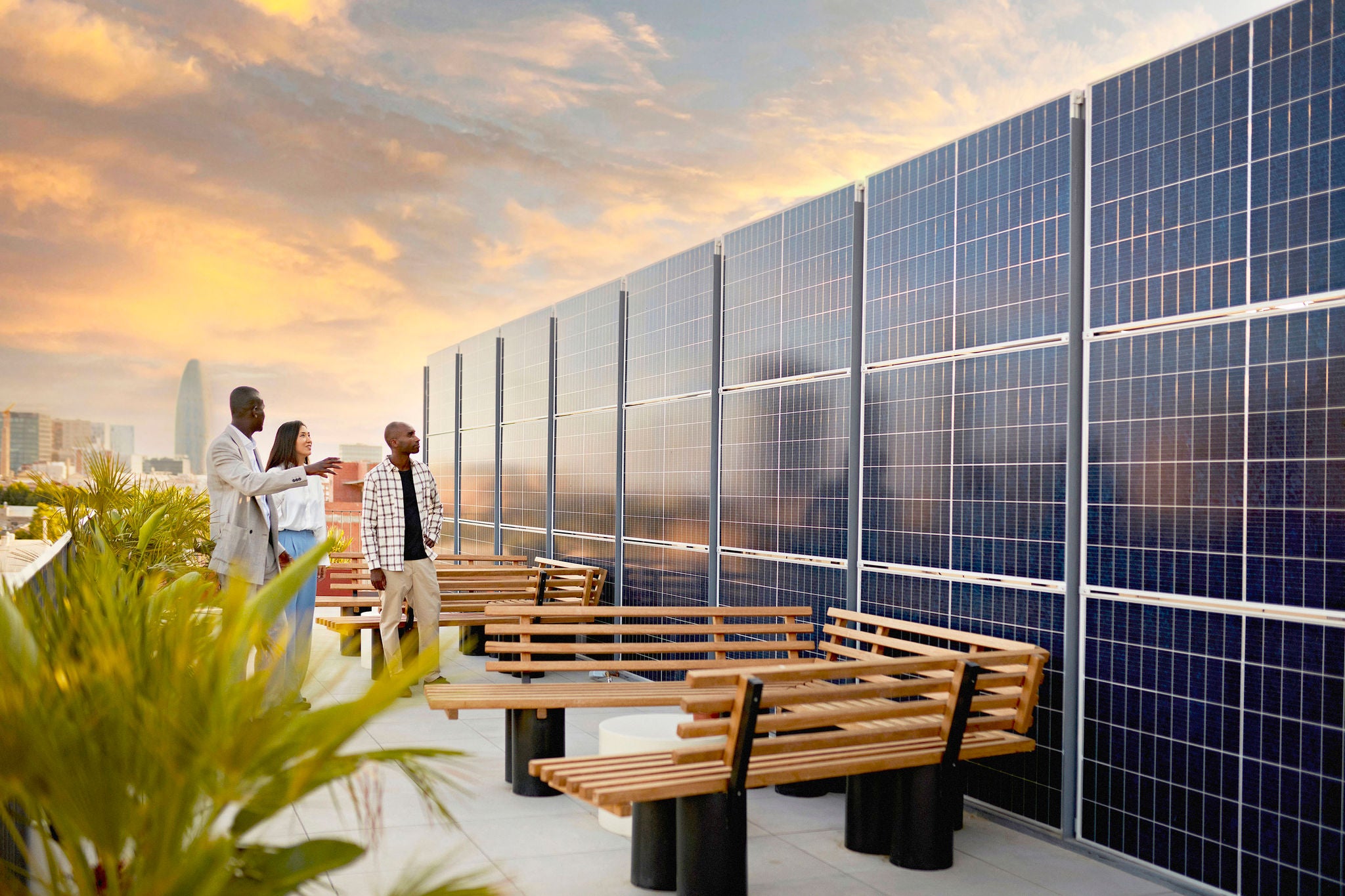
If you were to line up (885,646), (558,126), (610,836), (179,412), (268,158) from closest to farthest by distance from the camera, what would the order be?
(610,836) → (885,646) → (558,126) → (268,158) → (179,412)

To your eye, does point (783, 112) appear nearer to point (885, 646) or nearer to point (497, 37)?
point (497, 37)

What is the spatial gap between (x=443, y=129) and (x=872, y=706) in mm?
23309

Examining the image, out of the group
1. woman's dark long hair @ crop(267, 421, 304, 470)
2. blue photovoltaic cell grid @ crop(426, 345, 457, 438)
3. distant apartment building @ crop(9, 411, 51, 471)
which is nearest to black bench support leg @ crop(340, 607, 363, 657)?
woman's dark long hair @ crop(267, 421, 304, 470)

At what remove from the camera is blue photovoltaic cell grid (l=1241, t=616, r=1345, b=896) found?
170 inches

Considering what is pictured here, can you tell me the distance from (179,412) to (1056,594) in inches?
2322

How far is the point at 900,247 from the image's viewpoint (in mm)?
6859

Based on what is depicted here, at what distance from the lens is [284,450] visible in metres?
7.88

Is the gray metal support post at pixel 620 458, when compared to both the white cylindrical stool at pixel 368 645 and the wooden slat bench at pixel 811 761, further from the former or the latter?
the wooden slat bench at pixel 811 761

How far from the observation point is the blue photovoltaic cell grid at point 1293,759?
432 centimetres

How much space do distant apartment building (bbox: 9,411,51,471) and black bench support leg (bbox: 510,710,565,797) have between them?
2845cm

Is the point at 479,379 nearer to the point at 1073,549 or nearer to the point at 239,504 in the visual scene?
the point at 239,504

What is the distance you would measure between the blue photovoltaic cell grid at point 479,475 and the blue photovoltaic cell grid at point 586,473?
2.59m

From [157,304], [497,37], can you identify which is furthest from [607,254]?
[157,304]

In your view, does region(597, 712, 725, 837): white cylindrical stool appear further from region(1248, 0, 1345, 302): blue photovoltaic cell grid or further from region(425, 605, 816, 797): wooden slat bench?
region(1248, 0, 1345, 302): blue photovoltaic cell grid
